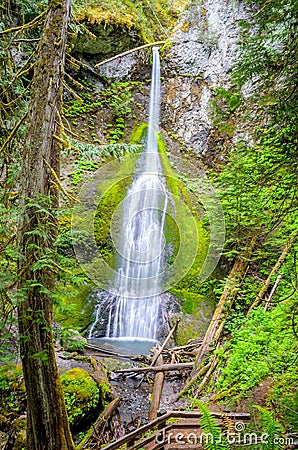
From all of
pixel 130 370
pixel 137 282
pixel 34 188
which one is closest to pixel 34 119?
pixel 34 188

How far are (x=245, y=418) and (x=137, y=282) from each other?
7.30 m

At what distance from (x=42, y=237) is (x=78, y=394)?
10.4 feet

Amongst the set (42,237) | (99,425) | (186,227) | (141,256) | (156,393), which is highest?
(186,227)

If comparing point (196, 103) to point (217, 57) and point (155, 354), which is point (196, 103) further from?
point (155, 354)

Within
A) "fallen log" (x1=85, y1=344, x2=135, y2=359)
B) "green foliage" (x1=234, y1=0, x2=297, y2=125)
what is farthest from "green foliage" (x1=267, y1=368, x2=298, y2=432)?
"fallen log" (x1=85, y1=344, x2=135, y2=359)

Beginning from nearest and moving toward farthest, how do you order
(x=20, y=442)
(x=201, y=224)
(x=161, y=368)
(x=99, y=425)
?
(x=20, y=442) < (x=99, y=425) < (x=161, y=368) < (x=201, y=224)

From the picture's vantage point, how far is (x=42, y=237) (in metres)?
3.12

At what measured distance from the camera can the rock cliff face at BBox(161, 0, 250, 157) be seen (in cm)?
1353

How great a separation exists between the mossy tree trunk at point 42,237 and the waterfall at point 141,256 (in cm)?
631

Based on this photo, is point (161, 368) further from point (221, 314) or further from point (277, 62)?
point (277, 62)

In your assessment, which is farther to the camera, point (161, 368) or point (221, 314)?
point (221, 314)

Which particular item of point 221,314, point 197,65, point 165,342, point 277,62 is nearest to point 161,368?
point 165,342

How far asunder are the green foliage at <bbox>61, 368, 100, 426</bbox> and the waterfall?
13.6 feet

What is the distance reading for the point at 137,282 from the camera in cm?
1065
